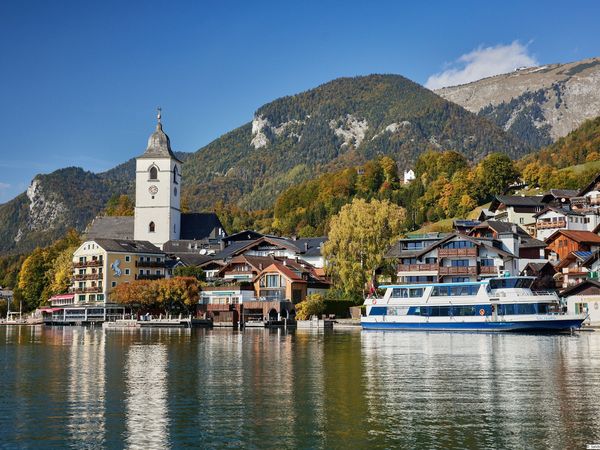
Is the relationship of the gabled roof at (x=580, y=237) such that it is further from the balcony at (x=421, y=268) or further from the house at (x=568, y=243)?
the balcony at (x=421, y=268)

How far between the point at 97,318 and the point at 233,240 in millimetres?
25462

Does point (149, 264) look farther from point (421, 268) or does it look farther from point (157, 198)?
point (421, 268)

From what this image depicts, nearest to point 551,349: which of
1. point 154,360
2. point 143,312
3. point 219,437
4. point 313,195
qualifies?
point 154,360

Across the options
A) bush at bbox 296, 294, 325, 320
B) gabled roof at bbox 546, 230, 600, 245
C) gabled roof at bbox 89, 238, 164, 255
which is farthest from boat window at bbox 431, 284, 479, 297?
gabled roof at bbox 89, 238, 164, 255

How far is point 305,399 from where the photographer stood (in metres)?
27.2

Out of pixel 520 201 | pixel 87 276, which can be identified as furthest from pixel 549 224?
pixel 87 276

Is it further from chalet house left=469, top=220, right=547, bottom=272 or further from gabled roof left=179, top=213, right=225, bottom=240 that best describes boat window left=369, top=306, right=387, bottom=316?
gabled roof left=179, top=213, right=225, bottom=240

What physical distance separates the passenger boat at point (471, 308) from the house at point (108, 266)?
4664cm

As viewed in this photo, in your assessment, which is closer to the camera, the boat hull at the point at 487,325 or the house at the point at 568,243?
the boat hull at the point at 487,325

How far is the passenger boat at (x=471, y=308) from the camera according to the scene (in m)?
63.9

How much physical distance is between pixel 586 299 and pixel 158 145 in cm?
8018

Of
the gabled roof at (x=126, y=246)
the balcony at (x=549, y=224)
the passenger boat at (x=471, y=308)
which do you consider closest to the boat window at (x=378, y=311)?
the passenger boat at (x=471, y=308)

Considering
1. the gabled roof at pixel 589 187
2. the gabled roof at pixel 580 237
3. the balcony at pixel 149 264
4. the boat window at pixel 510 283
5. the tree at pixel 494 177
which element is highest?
the tree at pixel 494 177

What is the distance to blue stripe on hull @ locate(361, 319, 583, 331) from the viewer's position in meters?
62.8
